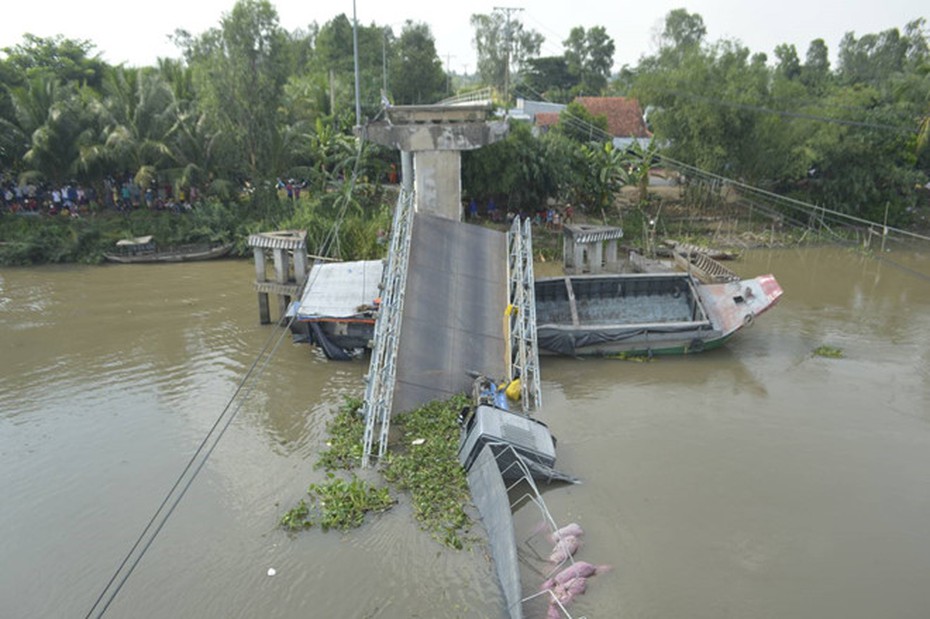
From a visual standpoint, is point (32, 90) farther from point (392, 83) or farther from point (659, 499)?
point (659, 499)

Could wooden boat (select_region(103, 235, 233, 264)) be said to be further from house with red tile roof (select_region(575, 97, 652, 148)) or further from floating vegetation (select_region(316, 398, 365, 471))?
house with red tile roof (select_region(575, 97, 652, 148))

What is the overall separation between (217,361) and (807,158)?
87.7 feet

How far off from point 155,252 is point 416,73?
2291 centimetres

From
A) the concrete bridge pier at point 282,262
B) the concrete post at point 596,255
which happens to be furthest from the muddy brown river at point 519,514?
the concrete post at point 596,255

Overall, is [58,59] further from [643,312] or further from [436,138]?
[643,312]

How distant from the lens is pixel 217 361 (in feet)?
52.5

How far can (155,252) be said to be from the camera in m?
25.6

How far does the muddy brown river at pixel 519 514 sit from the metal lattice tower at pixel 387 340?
1419 millimetres

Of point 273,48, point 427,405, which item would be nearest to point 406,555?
point 427,405

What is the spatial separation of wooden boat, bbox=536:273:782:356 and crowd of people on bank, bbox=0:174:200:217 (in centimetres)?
1742

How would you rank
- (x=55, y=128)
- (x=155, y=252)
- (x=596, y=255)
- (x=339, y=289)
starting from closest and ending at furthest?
(x=339, y=289) → (x=596, y=255) → (x=55, y=128) → (x=155, y=252)

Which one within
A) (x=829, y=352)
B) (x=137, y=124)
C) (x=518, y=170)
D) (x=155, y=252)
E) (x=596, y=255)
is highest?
(x=137, y=124)

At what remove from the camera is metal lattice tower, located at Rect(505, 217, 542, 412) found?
12590 mm

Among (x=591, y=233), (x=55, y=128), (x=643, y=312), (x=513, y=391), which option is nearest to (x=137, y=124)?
(x=55, y=128)
